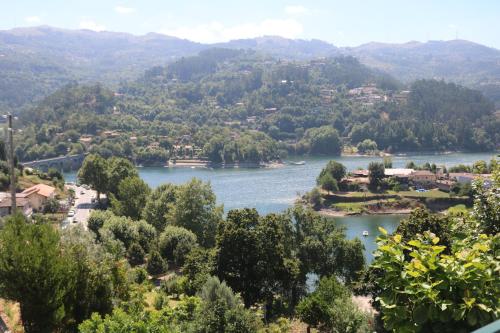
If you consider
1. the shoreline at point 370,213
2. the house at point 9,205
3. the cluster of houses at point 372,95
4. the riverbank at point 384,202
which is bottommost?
the shoreline at point 370,213

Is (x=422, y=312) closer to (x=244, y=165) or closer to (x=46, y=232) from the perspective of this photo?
(x=46, y=232)

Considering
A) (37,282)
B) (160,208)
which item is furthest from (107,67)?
(37,282)

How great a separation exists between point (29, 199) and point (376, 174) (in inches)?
799

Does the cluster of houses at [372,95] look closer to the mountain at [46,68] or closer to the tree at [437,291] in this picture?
the mountain at [46,68]

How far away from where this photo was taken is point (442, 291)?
2268 millimetres

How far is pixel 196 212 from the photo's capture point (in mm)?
16203

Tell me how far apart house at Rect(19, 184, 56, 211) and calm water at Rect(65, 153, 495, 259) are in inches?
371

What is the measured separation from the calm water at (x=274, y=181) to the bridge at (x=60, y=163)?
1.15 meters

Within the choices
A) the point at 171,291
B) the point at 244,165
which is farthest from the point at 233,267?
the point at 244,165

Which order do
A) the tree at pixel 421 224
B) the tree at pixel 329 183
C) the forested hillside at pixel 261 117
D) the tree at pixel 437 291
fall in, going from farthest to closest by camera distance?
the forested hillside at pixel 261 117 → the tree at pixel 329 183 → the tree at pixel 421 224 → the tree at pixel 437 291

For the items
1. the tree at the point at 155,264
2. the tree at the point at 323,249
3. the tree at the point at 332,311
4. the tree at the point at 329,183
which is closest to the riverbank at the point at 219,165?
the tree at the point at 329,183

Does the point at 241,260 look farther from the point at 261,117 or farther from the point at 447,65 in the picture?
the point at 447,65

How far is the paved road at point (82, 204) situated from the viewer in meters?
22.2

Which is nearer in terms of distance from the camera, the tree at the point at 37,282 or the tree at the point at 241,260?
the tree at the point at 37,282
